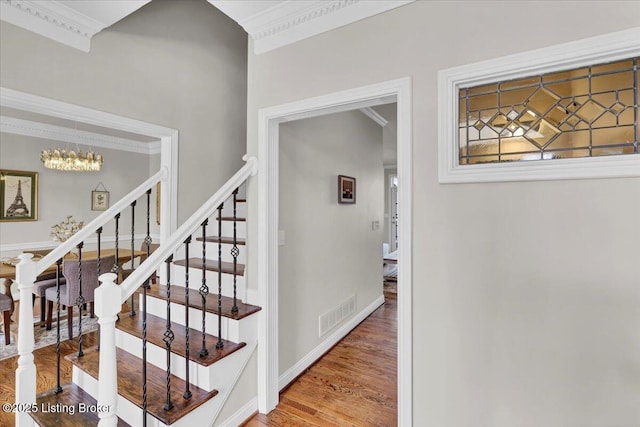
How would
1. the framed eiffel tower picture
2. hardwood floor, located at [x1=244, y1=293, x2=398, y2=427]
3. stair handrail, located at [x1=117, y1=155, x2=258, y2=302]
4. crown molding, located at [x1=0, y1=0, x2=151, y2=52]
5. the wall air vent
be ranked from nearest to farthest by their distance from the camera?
stair handrail, located at [x1=117, y1=155, x2=258, y2=302], crown molding, located at [x1=0, y1=0, x2=151, y2=52], hardwood floor, located at [x1=244, y1=293, x2=398, y2=427], the wall air vent, the framed eiffel tower picture

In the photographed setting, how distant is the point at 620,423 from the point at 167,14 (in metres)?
3.89

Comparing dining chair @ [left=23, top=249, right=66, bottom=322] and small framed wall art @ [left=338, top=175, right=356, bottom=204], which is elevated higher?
small framed wall art @ [left=338, top=175, right=356, bottom=204]

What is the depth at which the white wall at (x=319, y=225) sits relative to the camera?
2.40 metres

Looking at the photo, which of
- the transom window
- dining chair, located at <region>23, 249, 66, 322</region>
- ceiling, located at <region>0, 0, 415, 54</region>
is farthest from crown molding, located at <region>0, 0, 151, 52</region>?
dining chair, located at <region>23, 249, 66, 322</region>

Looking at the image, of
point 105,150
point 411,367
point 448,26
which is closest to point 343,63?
point 448,26

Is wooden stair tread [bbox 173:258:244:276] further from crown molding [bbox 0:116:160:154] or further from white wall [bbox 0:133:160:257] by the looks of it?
crown molding [bbox 0:116:160:154]

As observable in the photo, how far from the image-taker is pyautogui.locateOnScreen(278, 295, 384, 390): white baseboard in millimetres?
2436

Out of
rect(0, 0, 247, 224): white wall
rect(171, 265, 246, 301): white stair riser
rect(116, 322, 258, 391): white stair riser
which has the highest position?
rect(0, 0, 247, 224): white wall

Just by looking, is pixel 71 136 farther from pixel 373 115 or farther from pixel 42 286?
pixel 373 115

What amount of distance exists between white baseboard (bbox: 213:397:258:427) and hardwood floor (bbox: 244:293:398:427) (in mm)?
42

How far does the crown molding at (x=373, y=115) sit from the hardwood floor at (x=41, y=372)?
12.8ft

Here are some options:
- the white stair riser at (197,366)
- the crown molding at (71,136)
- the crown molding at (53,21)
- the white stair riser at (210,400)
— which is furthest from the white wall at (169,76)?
the crown molding at (71,136)

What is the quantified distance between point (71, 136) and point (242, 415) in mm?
5291

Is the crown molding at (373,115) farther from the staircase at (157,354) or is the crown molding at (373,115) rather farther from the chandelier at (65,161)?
the chandelier at (65,161)
